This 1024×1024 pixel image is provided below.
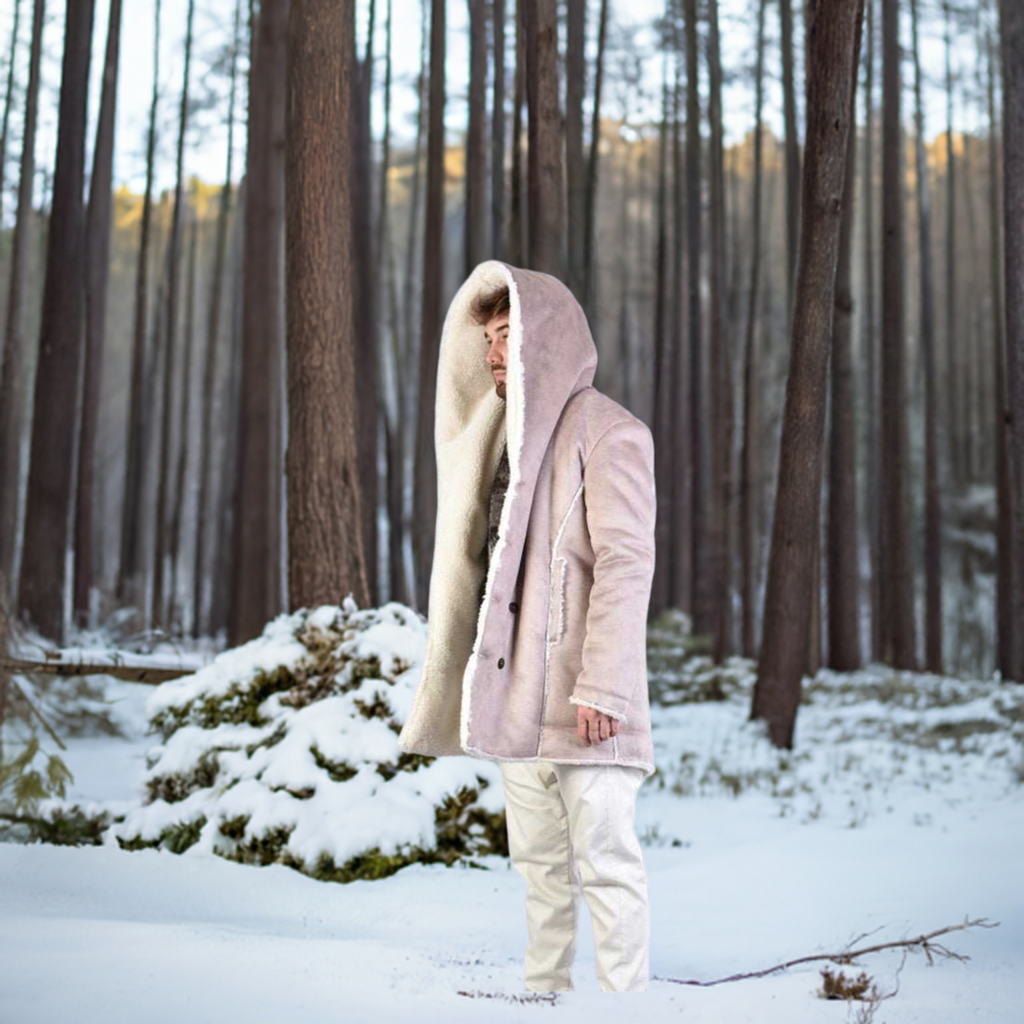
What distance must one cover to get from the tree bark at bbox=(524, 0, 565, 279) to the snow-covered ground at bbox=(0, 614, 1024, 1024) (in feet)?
11.9

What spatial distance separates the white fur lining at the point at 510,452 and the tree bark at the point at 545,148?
4933 millimetres

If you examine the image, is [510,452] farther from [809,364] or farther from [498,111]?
[498,111]

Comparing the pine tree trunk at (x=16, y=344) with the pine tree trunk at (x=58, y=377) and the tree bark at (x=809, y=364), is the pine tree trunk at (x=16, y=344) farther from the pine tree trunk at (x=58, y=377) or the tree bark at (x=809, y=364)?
the tree bark at (x=809, y=364)

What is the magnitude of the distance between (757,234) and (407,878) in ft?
36.3

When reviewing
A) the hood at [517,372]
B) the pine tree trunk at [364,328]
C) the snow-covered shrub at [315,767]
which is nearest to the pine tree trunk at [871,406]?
the pine tree trunk at [364,328]

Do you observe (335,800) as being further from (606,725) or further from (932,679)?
(932,679)

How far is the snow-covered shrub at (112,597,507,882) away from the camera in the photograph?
4.09 metres

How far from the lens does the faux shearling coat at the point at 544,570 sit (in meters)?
2.25

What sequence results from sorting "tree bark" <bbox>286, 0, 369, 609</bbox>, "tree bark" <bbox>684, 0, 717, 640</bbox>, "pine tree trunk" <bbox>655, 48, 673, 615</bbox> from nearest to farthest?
"tree bark" <bbox>286, 0, 369, 609</bbox>, "tree bark" <bbox>684, 0, 717, 640</bbox>, "pine tree trunk" <bbox>655, 48, 673, 615</bbox>

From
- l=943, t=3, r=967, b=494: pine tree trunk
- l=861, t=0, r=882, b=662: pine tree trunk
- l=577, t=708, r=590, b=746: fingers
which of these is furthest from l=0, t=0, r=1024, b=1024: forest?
l=943, t=3, r=967, b=494: pine tree trunk

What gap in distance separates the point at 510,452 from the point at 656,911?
2051 millimetres

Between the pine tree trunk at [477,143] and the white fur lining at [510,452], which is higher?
the pine tree trunk at [477,143]

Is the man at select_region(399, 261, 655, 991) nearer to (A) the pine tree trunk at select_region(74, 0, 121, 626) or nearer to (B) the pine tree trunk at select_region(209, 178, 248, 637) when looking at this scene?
(A) the pine tree trunk at select_region(74, 0, 121, 626)

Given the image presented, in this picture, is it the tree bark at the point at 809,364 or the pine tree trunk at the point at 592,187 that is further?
the pine tree trunk at the point at 592,187
